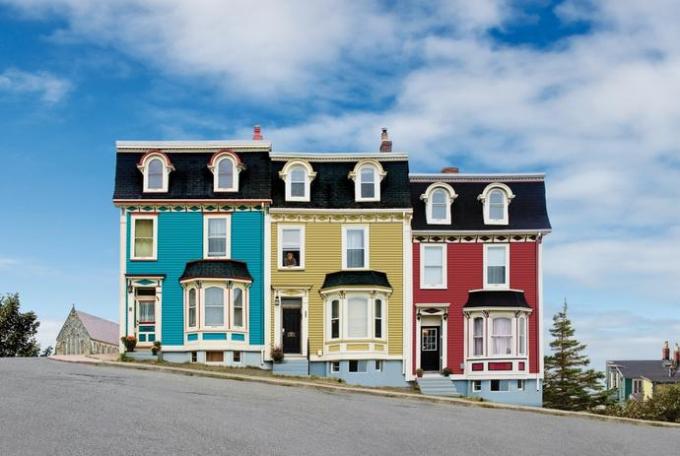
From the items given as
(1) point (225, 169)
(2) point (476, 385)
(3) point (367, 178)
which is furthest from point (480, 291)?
(1) point (225, 169)

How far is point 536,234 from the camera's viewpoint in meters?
42.8

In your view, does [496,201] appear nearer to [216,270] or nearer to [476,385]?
[476,385]

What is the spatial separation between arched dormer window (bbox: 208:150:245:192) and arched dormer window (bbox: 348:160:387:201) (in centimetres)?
499

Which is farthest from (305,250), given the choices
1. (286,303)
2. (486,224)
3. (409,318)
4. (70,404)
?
(70,404)

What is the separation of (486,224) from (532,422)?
553 inches

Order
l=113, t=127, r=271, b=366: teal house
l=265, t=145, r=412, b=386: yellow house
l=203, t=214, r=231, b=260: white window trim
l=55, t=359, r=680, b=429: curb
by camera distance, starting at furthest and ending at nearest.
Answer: l=203, t=214, r=231, b=260: white window trim
l=265, t=145, r=412, b=386: yellow house
l=113, t=127, r=271, b=366: teal house
l=55, t=359, r=680, b=429: curb

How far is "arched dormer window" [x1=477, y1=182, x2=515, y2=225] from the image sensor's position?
43.2 meters

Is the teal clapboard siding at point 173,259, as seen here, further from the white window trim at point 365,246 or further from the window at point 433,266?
the window at point 433,266

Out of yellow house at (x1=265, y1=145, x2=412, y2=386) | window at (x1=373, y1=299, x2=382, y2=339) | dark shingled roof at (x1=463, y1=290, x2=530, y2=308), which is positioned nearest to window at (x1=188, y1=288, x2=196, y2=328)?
yellow house at (x1=265, y1=145, x2=412, y2=386)

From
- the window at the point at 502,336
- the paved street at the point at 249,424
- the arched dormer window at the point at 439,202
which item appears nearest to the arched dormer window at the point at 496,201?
the arched dormer window at the point at 439,202

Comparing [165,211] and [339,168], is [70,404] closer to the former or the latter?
[165,211]

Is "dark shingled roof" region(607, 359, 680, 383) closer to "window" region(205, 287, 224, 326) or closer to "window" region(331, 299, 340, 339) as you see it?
"window" region(331, 299, 340, 339)

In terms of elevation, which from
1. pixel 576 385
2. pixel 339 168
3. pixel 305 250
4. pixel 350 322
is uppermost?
pixel 339 168

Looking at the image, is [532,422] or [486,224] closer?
[532,422]
